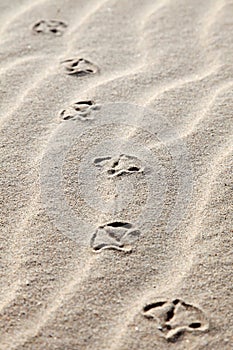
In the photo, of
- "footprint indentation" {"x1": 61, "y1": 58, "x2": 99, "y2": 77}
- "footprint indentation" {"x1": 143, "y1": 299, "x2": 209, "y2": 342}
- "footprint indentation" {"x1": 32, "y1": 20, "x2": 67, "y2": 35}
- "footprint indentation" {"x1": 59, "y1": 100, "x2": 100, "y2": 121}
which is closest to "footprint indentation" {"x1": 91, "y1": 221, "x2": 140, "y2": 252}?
"footprint indentation" {"x1": 143, "y1": 299, "x2": 209, "y2": 342}

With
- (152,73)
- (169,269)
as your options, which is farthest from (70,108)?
(169,269)

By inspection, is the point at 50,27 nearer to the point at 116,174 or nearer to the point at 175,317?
the point at 116,174

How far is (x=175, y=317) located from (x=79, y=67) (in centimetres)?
120

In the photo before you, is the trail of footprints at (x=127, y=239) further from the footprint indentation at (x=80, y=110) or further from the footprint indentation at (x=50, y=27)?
the footprint indentation at (x=50, y=27)

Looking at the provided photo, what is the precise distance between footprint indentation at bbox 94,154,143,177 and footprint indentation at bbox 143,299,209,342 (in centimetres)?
51

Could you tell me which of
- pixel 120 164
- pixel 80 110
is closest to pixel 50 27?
pixel 80 110

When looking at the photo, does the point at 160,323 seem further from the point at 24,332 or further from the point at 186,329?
the point at 24,332

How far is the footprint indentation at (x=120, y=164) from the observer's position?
2008 mm

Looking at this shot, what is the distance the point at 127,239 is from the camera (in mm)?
1795

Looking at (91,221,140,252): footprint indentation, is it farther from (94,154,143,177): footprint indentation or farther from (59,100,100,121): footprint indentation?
(59,100,100,121): footprint indentation

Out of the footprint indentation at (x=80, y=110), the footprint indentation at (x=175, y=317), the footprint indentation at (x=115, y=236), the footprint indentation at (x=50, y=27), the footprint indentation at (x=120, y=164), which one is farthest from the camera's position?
the footprint indentation at (x=50, y=27)

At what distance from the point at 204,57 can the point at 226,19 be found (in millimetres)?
313

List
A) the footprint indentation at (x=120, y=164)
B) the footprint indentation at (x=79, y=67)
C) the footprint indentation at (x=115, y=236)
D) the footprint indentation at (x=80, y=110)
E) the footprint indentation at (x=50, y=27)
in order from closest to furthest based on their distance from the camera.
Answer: the footprint indentation at (x=115, y=236) → the footprint indentation at (x=120, y=164) → the footprint indentation at (x=80, y=110) → the footprint indentation at (x=79, y=67) → the footprint indentation at (x=50, y=27)

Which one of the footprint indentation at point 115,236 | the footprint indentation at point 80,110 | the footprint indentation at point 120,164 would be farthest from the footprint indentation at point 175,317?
the footprint indentation at point 80,110
